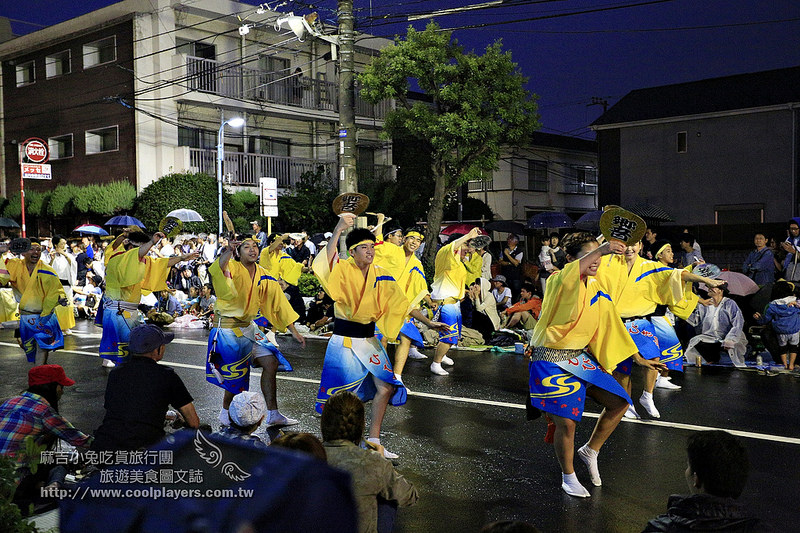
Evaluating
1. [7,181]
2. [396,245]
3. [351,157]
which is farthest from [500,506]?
[7,181]

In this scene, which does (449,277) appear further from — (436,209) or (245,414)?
(436,209)

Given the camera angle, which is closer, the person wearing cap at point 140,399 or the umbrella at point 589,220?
the person wearing cap at point 140,399

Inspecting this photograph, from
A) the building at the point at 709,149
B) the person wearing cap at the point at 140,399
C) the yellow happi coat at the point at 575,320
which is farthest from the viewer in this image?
the building at the point at 709,149

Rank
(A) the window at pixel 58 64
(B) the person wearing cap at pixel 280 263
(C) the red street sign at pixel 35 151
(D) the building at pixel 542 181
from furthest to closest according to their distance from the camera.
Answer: (D) the building at pixel 542 181 < (A) the window at pixel 58 64 < (C) the red street sign at pixel 35 151 < (B) the person wearing cap at pixel 280 263

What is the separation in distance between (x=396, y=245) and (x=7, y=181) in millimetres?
26866

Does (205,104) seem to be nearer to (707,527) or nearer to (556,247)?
(556,247)

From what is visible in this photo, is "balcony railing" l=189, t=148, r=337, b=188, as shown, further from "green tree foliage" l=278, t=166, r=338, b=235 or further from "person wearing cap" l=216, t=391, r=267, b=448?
"person wearing cap" l=216, t=391, r=267, b=448

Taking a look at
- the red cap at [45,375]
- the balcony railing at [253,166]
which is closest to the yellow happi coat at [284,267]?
the red cap at [45,375]

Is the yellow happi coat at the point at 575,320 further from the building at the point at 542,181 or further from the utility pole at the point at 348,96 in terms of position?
the building at the point at 542,181

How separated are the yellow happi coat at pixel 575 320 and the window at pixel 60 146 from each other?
88.5 ft

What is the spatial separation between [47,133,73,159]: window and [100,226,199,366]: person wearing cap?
21206mm

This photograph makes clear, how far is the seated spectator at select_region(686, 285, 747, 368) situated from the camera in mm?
10969

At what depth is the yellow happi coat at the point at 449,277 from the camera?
11.1 metres

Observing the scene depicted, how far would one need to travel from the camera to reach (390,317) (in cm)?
657
